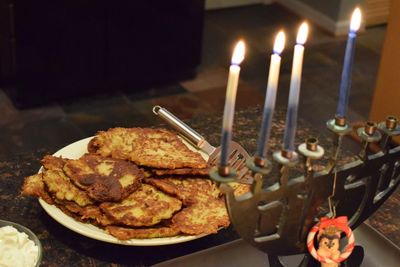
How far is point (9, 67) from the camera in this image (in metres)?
3.57

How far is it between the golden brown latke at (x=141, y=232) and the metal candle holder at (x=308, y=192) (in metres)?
0.20

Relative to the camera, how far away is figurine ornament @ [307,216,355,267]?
125 cm

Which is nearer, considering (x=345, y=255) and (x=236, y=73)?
(x=236, y=73)

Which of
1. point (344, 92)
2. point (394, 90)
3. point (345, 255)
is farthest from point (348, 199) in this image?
point (394, 90)

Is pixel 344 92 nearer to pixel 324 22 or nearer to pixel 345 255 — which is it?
pixel 345 255

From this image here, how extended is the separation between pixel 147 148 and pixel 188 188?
14cm

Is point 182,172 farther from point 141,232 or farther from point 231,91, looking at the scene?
point 231,91

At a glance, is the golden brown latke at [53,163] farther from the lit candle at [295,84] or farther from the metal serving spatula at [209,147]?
the lit candle at [295,84]

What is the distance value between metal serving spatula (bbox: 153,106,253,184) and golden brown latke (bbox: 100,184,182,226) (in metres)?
0.19

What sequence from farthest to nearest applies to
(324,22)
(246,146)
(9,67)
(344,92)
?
(324,22) → (9,67) → (246,146) → (344,92)

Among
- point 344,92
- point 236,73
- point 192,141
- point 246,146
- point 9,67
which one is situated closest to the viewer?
point 236,73

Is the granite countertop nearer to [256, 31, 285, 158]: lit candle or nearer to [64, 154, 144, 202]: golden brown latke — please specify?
[64, 154, 144, 202]: golden brown latke

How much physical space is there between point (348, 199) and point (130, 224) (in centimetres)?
41

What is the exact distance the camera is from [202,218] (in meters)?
1.39
